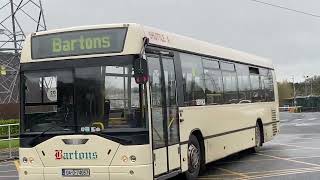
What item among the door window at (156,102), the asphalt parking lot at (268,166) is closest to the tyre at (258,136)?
the asphalt parking lot at (268,166)

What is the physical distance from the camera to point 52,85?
33.1ft

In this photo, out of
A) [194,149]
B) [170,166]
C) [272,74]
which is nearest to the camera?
[170,166]

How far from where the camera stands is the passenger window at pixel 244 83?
631 inches

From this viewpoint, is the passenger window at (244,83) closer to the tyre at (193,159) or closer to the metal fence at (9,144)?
the tyre at (193,159)

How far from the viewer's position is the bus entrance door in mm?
10087

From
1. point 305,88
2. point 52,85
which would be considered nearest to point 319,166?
point 52,85

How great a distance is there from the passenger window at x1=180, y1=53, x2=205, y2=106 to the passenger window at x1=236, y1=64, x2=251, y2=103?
3140 mm

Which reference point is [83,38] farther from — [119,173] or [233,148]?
[233,148]

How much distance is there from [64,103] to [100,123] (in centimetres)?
Answer: 74

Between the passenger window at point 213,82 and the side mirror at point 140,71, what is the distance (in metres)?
A: 3.83

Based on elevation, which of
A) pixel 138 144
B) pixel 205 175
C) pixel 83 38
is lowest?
pixel 205 175

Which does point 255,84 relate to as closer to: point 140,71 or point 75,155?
point 140,71

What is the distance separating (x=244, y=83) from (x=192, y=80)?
4361 millimetres

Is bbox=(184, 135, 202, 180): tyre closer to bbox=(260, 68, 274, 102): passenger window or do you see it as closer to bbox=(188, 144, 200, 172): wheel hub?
bbox=(188, 144, 200, 172): wheel hub
